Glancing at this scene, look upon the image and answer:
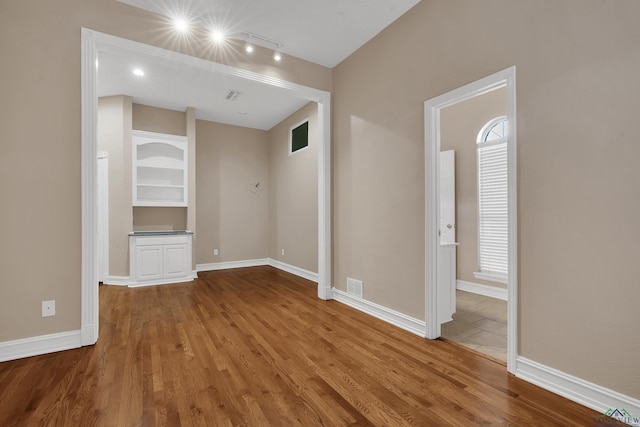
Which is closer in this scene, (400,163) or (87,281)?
(87,281)

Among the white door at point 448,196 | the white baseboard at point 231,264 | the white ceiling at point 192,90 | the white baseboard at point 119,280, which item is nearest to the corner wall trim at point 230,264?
the white baseboard at point 231,264

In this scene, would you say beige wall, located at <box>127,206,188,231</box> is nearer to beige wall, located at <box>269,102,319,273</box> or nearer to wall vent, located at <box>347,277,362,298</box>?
beige wall, located at <box>269,102,319,273</box>

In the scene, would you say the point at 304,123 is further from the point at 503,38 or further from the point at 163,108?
the point at 503,38

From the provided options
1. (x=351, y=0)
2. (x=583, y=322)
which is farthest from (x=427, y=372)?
(x=351, y=0)

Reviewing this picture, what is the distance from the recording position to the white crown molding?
2.41 metres

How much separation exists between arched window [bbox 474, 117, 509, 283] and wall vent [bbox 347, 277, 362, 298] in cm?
204

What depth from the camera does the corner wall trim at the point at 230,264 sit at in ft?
20.5

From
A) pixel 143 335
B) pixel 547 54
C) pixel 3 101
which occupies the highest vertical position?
pixel 547 54

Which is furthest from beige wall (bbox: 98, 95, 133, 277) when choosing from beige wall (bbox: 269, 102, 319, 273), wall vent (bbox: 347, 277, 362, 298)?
wall vent (bbox: 347, 277, 362, 298)

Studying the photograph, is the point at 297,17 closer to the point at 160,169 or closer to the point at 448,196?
the point at 448,196

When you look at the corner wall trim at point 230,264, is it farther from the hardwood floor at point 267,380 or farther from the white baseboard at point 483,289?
the white baseboard at point 483,289

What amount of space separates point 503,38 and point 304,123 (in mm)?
3756

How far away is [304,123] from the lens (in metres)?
5.56

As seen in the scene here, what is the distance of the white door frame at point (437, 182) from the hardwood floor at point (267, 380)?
0.33m
